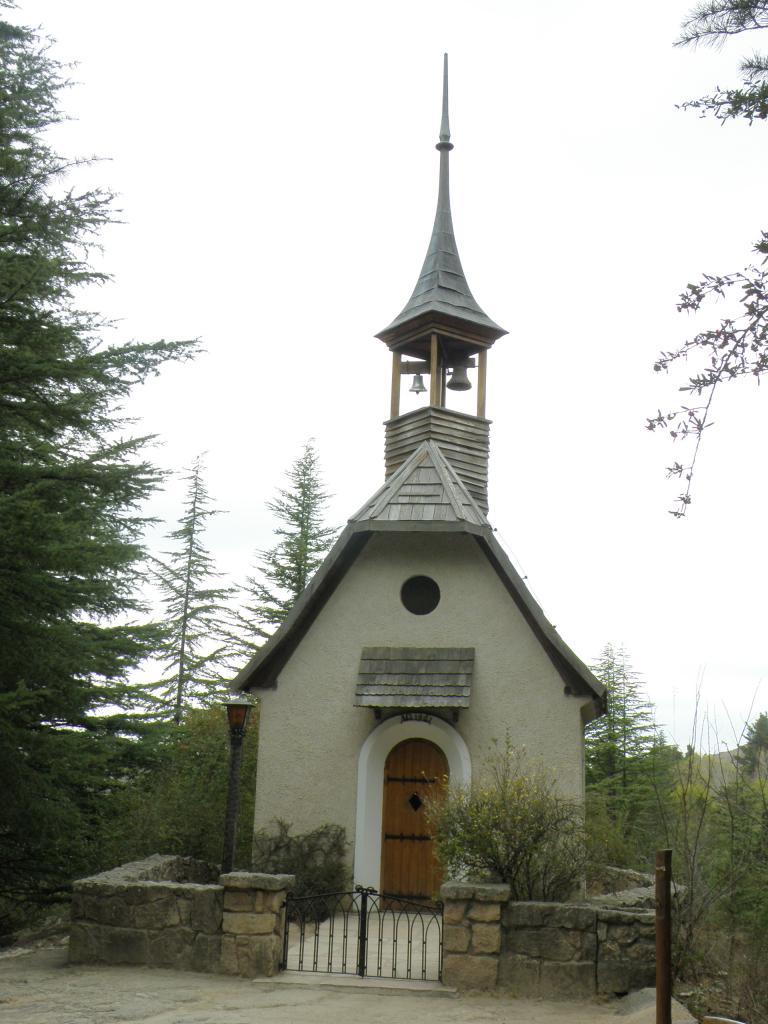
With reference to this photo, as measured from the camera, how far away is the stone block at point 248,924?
349 inches

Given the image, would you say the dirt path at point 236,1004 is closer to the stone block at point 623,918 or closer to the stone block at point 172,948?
the stone block at point 172,948

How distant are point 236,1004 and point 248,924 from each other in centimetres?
108

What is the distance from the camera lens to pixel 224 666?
1325 inches

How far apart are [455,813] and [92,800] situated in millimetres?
8760

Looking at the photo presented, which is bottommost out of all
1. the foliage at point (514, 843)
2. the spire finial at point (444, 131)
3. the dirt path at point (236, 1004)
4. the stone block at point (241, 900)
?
the dirt path at point (236, 1004)

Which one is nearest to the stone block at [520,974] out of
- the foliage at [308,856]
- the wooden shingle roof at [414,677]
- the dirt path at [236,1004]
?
the dirt path at [236,1004]

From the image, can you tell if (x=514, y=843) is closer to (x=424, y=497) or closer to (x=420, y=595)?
(x=420, y=595)

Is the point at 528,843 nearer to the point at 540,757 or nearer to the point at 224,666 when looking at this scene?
the point at 540,757

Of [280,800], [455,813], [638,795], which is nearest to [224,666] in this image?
[638,795]

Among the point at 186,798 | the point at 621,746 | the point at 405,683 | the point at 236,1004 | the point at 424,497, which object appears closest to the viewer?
the point at 236,1004

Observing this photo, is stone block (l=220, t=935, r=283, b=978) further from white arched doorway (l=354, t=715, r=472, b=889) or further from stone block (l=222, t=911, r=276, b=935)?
white arched doorway (l=354, t=715, r=472, b=889)

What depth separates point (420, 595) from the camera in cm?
1409

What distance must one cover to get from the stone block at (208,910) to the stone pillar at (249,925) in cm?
7

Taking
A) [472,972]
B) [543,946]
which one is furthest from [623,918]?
[472,972]
